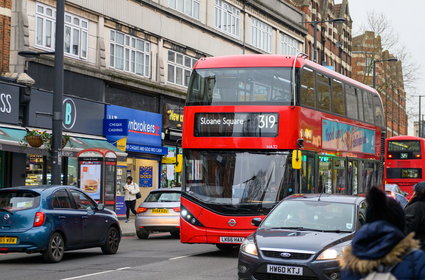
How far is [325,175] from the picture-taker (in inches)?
725

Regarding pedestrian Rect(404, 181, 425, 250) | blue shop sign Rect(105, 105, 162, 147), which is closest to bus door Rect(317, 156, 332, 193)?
pedestrian Rect(404, 181, 425, 250)

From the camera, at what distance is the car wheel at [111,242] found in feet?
55.9

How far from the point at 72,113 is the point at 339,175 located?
40.2 feet

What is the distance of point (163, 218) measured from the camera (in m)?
21.7

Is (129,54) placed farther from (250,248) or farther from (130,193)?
(250,248)

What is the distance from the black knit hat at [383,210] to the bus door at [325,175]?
1370cm

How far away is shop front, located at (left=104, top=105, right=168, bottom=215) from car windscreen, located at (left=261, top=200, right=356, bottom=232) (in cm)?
1782

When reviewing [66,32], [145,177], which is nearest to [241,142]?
[66,32]

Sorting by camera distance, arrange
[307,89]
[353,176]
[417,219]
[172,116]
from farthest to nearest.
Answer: [172,116] → [353,176] → [307,89] → [417,219]

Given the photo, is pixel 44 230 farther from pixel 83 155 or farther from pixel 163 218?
pixel 83 155

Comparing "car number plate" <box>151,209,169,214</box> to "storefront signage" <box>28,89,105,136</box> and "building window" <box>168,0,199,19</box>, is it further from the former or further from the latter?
"building window" <box>168,0,199,19</box>

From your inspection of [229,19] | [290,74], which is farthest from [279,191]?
[229,19]

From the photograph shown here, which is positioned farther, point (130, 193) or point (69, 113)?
point (69, 113)

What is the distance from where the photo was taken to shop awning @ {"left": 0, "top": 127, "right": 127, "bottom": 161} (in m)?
22.6
